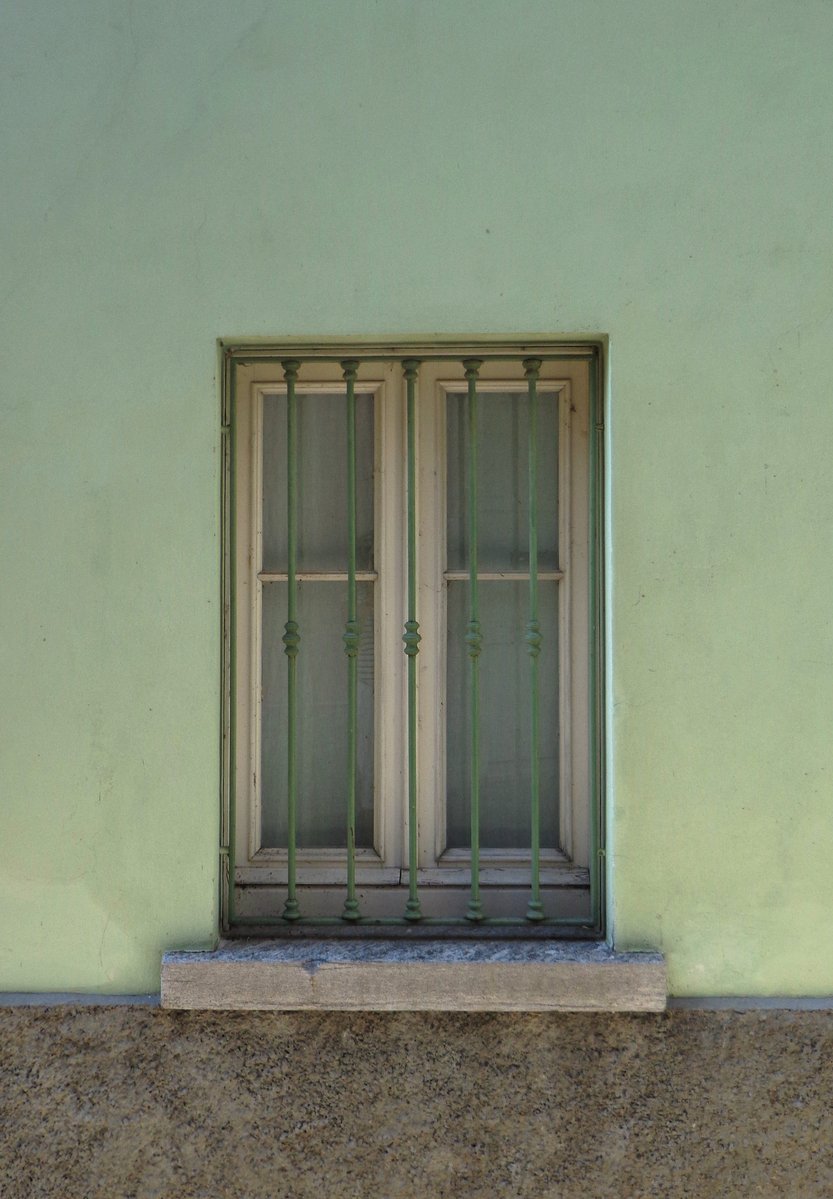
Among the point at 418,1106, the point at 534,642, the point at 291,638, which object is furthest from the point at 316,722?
the point at 418,1106

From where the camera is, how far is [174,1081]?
9.82 ft

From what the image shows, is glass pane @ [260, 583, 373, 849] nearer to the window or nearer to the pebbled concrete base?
the window

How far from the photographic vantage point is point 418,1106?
297 centimetres

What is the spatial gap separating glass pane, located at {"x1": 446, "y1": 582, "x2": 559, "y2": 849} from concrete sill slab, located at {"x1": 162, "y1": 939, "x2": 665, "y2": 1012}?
0.45m

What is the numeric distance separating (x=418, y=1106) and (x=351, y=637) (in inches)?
47.3

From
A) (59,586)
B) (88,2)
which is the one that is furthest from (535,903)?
(88,2)

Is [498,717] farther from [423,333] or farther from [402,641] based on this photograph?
[423,333]

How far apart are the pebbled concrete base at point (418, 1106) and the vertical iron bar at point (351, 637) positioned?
348mm

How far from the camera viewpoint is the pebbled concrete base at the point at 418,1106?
2.94 m

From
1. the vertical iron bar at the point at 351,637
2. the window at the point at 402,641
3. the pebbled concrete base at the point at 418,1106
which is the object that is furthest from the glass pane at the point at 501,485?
the pebbled concrete base at the point at 418,1106

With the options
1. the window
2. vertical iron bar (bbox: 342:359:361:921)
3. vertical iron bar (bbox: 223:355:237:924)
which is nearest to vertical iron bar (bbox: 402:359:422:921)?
the window

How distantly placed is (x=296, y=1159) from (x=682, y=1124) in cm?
97

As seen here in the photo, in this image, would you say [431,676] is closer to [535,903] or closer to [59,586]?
[535,903]

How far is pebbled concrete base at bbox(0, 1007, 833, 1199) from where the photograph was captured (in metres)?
2.94
